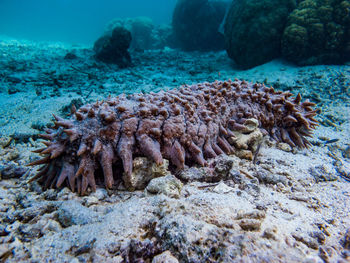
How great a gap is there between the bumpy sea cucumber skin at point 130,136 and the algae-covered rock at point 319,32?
6.45 metres

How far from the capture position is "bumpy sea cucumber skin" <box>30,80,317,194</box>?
166 centimetres

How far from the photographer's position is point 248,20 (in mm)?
7770

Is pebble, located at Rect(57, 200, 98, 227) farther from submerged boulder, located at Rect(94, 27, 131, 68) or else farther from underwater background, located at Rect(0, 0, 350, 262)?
submerged boulder, located at Rect(94, 27, 131, 68)

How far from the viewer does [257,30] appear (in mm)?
7480

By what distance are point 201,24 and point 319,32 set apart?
31.2 feet

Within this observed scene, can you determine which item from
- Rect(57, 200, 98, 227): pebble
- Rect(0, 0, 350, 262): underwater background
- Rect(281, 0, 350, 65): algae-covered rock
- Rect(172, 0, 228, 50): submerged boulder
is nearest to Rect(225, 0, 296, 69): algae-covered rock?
Rect(281, 0, 350, 65): algae-covered rock

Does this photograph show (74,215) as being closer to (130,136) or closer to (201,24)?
(130,136)

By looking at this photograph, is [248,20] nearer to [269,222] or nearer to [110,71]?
[110,71]

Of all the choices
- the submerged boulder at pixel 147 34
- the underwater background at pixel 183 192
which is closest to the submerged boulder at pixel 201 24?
the submerged boulder at pixel 147 34

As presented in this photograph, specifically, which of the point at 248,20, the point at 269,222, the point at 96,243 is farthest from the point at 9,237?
the point at 248,20

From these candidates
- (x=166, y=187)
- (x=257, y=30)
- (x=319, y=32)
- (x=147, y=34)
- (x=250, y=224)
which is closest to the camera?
(x=250, y=224)

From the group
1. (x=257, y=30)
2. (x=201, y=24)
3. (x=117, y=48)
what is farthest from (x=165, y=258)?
(x=201, y=24)

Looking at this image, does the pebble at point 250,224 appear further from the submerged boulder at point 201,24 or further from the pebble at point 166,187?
the submerged boulder at point 201,24

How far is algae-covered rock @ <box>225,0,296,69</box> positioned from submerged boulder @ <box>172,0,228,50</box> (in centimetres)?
547
